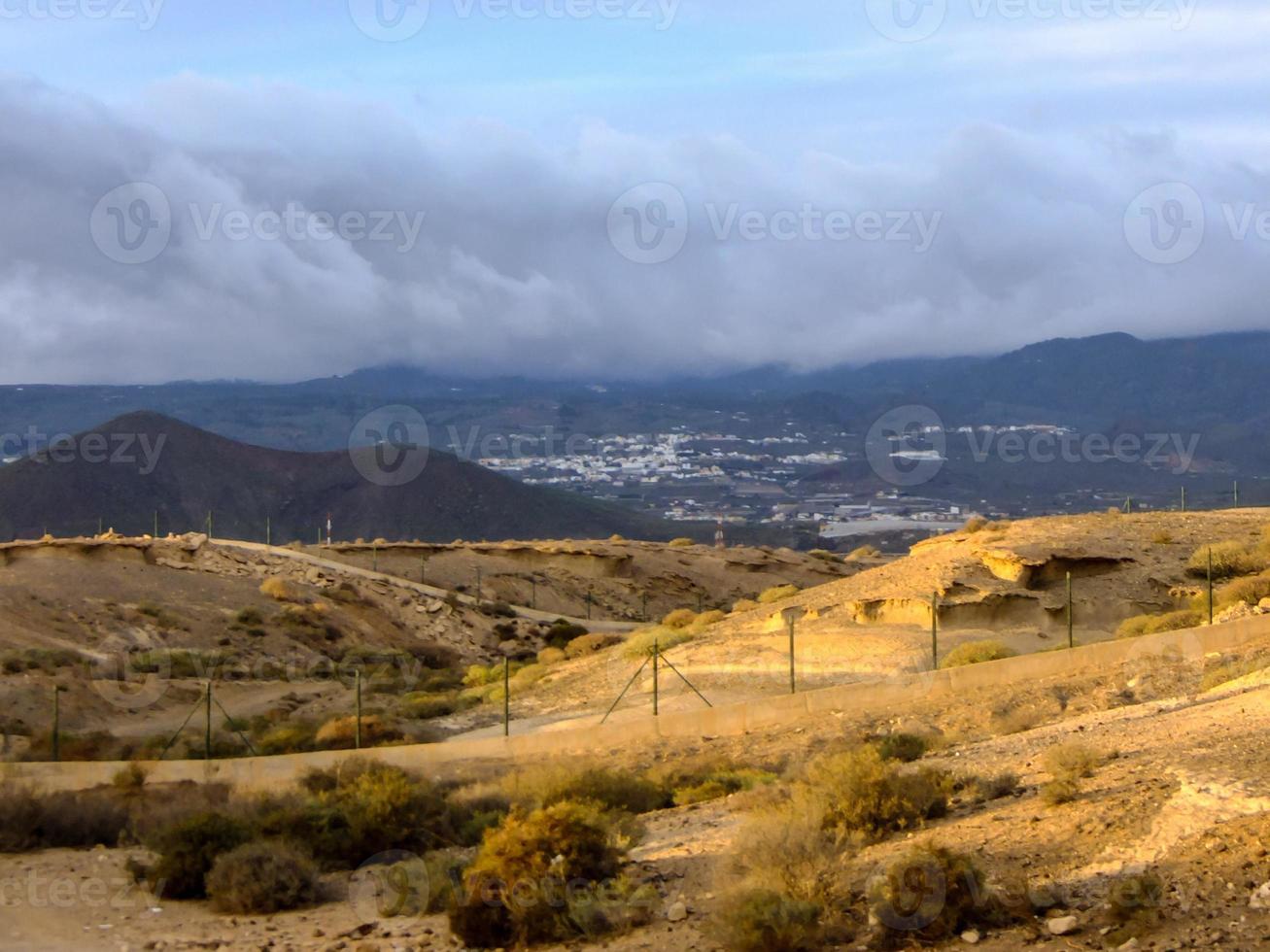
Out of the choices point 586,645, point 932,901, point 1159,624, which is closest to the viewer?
point 932,901

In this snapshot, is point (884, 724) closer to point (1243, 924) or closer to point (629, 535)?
point (1243, 924)

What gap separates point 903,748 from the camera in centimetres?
1975

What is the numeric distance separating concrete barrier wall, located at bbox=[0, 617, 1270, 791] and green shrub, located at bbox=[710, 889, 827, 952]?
43.7 ft

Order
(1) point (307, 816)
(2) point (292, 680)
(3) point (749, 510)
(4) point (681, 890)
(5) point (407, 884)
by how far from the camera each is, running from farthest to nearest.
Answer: (3) point (749, 510) → (2) point (292, 680) → (1) point (307, 816) → (5) point (407, 884) → (4) point (681, 890)

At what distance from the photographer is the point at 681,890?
13.6 m

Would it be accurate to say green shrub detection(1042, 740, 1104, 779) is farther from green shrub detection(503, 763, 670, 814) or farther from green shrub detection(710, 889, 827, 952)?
green shrub detection(503, 763, 670, 814)

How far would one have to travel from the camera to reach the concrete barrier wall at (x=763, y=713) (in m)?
24.0

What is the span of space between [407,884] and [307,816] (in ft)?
9.73

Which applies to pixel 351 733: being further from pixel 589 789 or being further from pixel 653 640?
pixel 653 640

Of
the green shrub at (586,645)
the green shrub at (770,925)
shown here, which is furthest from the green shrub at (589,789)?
the green shrub at (586,645)

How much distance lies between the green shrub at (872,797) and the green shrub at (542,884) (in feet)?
7.33

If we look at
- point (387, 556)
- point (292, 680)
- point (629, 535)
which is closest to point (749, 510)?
point (629, 535)

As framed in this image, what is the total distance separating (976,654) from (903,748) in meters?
9.40

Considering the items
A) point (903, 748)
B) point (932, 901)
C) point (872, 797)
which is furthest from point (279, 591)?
point (932, 901)
